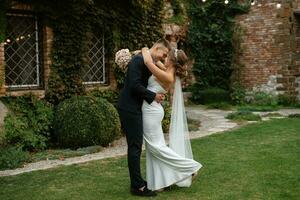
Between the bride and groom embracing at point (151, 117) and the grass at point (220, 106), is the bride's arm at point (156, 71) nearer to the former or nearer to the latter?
the bride and groom embracing at point (151, 117)

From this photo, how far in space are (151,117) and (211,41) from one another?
1146 cm

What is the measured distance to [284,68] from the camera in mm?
14797

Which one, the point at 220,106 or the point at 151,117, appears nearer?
Answer: the point at 151,117

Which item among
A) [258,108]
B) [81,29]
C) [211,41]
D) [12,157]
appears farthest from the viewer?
[211,41]

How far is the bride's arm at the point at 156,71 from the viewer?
4605mm

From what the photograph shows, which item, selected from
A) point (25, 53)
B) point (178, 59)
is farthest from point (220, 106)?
point (178, 59)

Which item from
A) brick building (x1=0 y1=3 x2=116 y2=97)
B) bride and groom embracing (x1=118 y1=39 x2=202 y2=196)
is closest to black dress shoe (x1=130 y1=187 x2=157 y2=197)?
bride and groom embracing (x1=118 y1=39 x2=202 y2=196)

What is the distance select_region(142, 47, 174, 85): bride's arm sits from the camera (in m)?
4.61

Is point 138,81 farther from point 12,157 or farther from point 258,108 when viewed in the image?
point 258,108

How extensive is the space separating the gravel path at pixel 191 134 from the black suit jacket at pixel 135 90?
2057mm

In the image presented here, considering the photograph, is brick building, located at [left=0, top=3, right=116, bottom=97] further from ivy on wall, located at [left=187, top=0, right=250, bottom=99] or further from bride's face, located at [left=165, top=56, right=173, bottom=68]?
ivy on wall, located at [left=187, top=0, right=250, bottom=99]

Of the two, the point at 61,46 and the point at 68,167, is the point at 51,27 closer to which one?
the point at 61,46

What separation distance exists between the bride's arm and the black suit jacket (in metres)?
0.10

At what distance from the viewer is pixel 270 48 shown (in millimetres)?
14969
